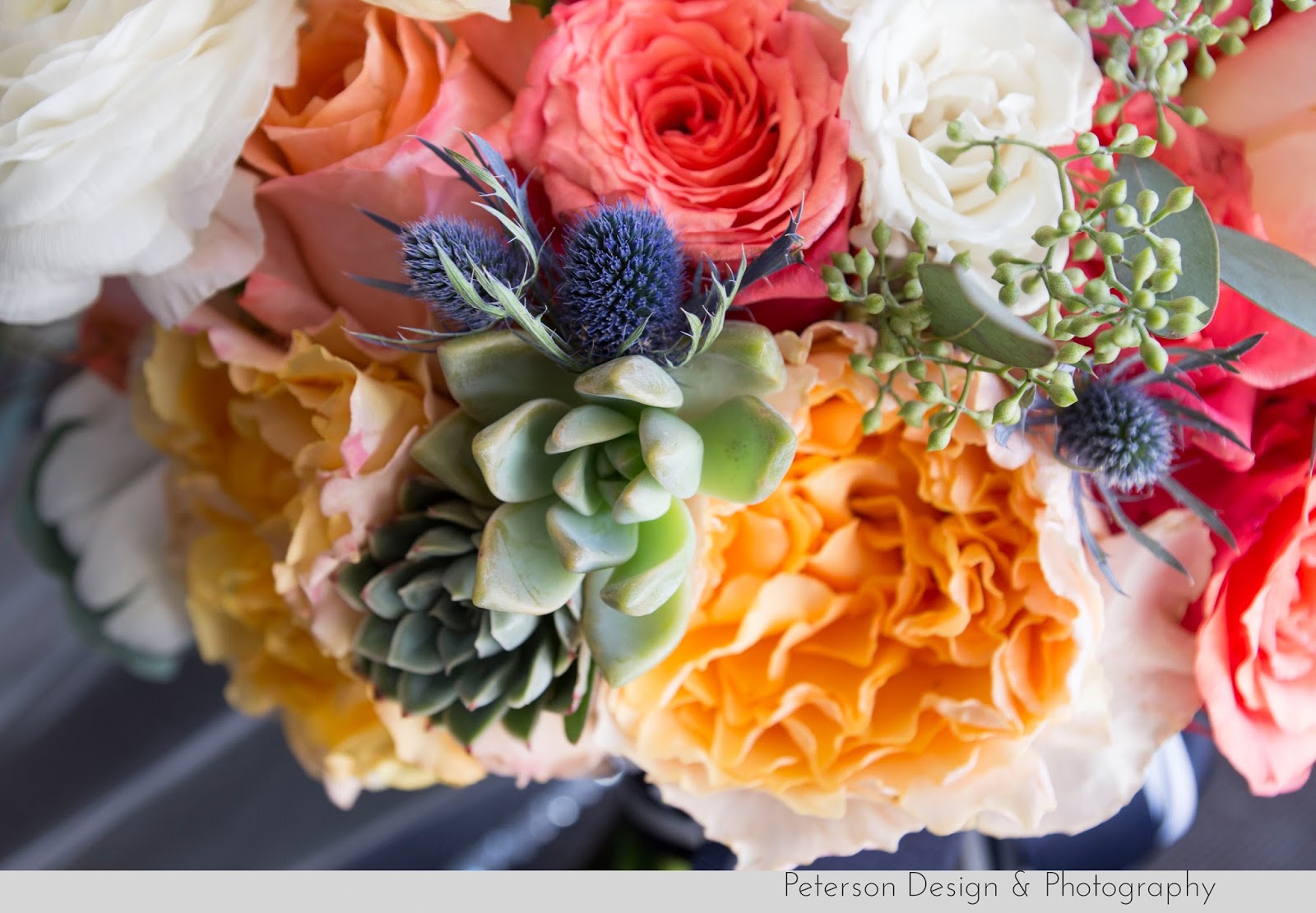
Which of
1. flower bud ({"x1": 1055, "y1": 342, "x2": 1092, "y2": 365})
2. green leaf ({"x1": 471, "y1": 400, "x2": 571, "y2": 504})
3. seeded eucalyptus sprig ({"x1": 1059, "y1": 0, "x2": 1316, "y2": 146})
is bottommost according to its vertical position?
green leaf ({"x1": 471, "y1": 400, "x2": 571, "y2": 504})

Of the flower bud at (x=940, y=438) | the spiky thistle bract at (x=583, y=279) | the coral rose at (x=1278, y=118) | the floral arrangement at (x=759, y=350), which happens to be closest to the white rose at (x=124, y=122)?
the floral arrangement at (x=759, y=350)

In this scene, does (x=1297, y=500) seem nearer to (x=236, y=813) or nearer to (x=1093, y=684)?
(x=1093, y=684)

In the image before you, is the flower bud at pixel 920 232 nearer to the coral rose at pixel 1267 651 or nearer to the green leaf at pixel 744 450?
the green leaf at pixel 744 450

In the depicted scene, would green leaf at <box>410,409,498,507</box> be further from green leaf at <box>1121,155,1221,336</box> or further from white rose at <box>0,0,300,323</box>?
green leaf at <box>1121,155,1221,336</box>

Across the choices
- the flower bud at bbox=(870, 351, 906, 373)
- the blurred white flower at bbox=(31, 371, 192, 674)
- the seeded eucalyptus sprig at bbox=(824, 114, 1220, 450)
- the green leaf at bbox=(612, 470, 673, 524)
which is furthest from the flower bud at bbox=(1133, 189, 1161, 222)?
the blurred white flower at bbox=(31, 371, 192, 674)

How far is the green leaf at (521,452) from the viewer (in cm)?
35

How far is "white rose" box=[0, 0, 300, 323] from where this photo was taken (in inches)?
15.6

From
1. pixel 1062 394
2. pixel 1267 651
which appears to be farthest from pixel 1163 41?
pixel 1267 651

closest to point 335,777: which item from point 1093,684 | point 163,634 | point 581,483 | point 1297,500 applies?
point 163,634

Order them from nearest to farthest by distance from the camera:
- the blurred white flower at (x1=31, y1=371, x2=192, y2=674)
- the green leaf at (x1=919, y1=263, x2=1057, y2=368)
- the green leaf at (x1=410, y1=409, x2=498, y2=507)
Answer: the green leaf at (x1=919, y1=263, x2=1057, y2=368), the green leaf at (x1=410, y1=409, x2=498, y2=507), the blurred white flower at (x1=31, y1=371, x2=192, y2=674)

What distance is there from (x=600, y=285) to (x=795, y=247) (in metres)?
0.08

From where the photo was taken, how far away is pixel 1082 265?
423mm

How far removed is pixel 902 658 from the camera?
45 centimetres

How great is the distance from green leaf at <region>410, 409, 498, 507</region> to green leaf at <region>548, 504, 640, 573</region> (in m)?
0.05
